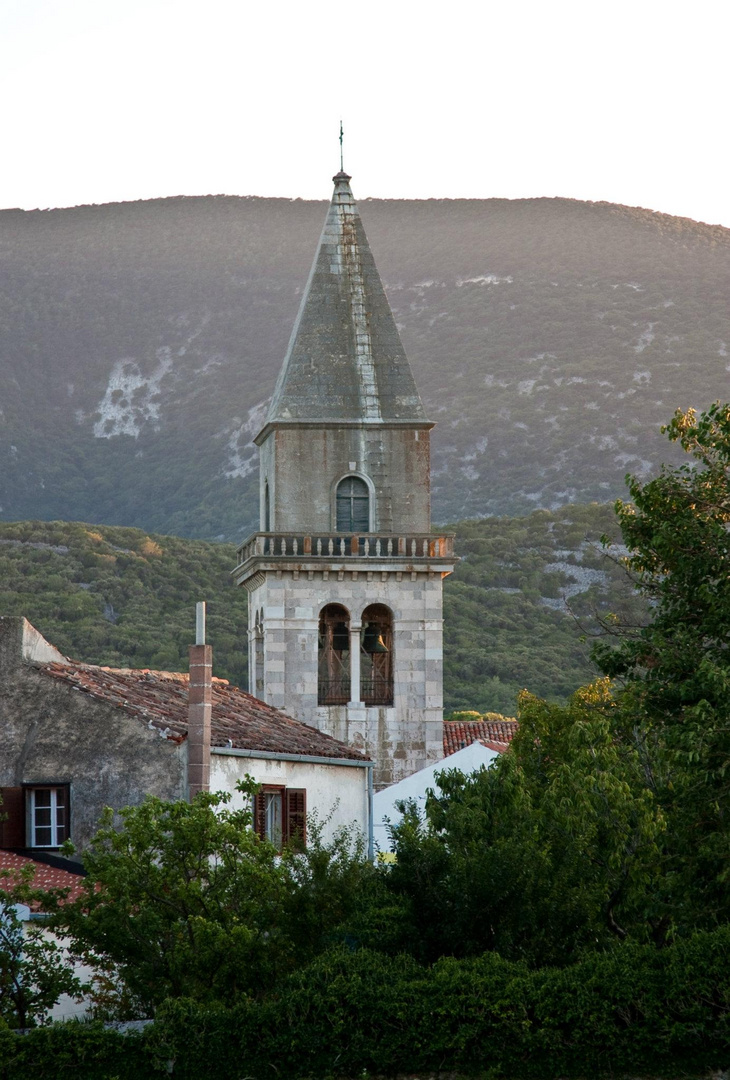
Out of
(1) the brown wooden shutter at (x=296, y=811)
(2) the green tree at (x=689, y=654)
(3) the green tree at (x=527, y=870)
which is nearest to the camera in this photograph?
(2) the green tree at (x=689, y=654)

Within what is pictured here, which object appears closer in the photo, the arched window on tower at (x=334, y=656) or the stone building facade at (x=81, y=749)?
the stone building facade at (x=81, y=749)

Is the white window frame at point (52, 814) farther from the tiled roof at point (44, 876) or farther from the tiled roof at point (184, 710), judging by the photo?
the tiled roof at point (184, 710)

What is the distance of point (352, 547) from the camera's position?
52.0 meters

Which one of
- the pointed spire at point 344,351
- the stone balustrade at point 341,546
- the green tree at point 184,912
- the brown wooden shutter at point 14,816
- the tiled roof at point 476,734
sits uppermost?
the pointed spire at point 344,351

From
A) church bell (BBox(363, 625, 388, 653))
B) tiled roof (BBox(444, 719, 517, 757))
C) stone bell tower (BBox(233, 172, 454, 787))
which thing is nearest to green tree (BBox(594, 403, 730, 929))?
stone bell tower (BBox(233, 172, 454, 787))

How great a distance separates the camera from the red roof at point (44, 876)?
91.2 ft

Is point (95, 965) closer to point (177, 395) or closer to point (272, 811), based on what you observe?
point (272, 811)

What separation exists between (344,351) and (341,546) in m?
5.45

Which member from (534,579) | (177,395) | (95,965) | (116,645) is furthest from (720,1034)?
(177,395)

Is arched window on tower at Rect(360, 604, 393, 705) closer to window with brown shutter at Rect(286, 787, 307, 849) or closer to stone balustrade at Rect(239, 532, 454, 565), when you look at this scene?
stone balustrade at Rect(239, 532, 454, 565)

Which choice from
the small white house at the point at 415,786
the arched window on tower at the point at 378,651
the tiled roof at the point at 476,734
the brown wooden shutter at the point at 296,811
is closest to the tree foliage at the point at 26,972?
the brown wooden shutter at the point at 296,811

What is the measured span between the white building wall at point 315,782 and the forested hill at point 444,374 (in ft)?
324

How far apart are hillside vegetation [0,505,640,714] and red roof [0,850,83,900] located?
4912 centimetres

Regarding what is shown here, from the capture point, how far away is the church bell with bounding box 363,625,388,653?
5322 cm
